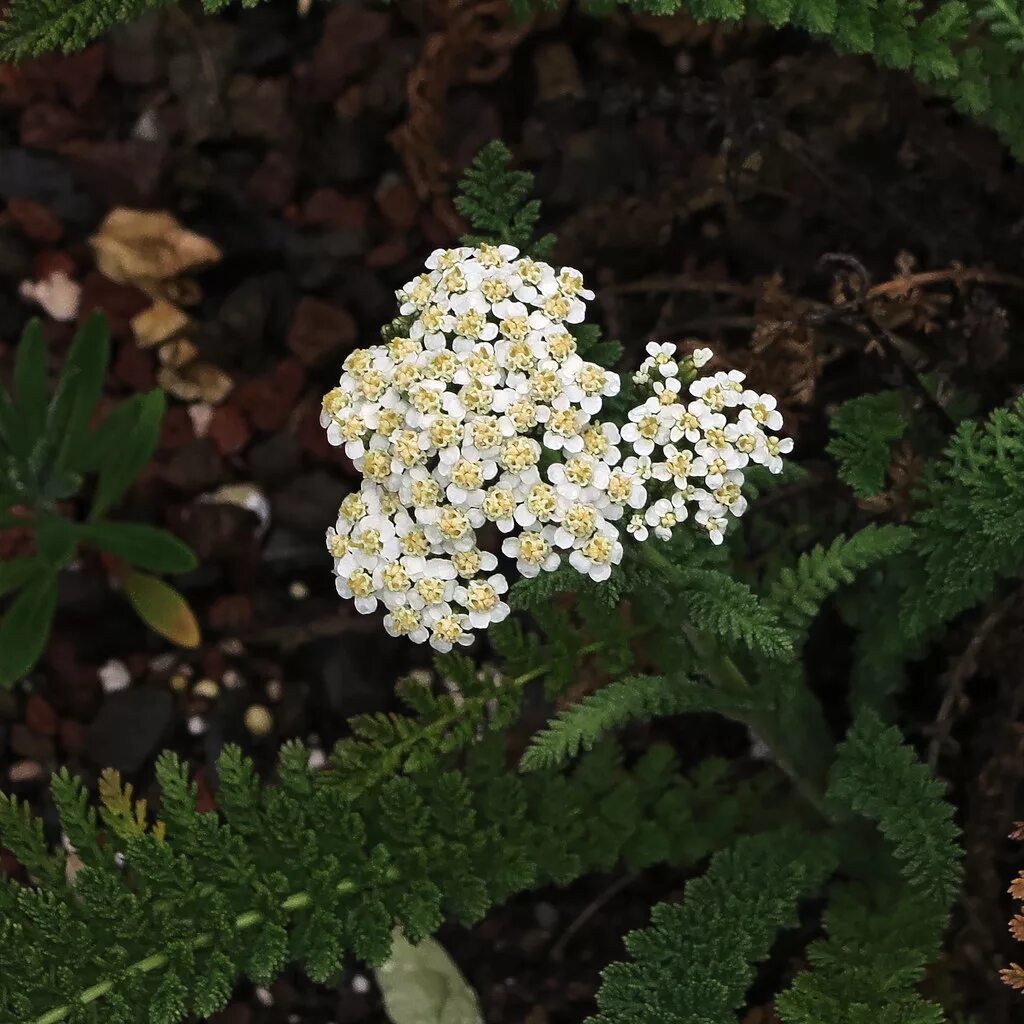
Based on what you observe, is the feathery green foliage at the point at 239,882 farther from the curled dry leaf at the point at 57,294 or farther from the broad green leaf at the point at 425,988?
the curled dry leaf at the point at 57,294

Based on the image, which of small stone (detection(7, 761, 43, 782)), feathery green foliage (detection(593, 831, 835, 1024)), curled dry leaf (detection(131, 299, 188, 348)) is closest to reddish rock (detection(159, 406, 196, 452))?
curled dry leaf (detection(131, 299, 188, 348))

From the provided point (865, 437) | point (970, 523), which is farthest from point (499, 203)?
point (970, 523)

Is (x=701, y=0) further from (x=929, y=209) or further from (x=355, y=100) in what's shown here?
(x=355, y=100)

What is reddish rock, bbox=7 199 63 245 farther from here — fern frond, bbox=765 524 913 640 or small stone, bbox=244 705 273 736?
fern frond, bbox=765 524 913 640

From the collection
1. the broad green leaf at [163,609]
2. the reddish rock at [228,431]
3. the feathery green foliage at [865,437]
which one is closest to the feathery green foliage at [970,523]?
the feathery green foliage at [865,437]

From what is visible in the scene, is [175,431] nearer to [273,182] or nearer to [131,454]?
[131,454]

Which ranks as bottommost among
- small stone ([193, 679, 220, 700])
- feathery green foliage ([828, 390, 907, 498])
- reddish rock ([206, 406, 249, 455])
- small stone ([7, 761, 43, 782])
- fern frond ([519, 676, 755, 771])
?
small stone ([7, 761, 43, 782])
